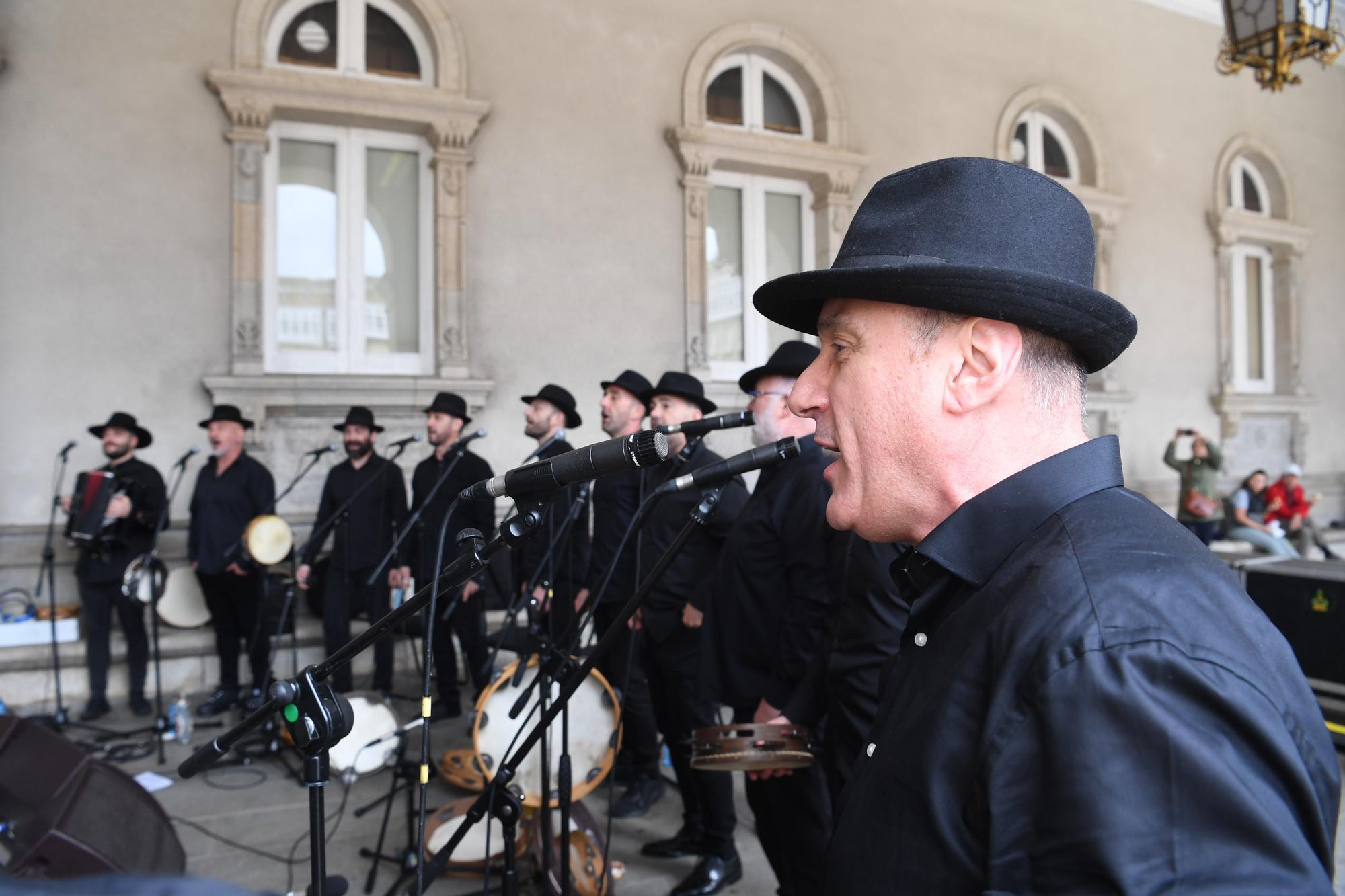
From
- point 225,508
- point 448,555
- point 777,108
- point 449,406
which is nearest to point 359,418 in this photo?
point 449,406

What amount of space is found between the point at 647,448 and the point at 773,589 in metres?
1.76

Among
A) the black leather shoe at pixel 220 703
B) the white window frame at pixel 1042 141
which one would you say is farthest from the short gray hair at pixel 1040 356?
the white window frame at pixel 1042 141

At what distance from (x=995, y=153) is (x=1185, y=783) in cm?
1009

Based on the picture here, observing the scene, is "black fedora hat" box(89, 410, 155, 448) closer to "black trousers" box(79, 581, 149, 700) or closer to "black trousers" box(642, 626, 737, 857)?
"black trousers" box(79, 581, 149, 700)

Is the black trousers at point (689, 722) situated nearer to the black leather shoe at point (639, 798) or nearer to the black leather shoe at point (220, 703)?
the black leather shoe at point (639, 798)

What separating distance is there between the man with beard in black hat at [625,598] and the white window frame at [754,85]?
14.7ft

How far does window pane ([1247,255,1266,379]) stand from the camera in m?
12.3

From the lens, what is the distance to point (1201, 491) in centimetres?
955

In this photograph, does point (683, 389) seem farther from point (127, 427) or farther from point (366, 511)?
point (127, 427)

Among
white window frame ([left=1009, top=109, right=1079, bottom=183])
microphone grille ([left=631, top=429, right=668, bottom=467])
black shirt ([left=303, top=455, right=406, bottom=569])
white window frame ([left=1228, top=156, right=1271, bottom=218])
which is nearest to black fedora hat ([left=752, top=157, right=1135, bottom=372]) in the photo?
microphone grille ([left=631, top=429, right=668, bottom=467])

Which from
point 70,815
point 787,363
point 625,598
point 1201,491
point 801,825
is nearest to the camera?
point 70,815

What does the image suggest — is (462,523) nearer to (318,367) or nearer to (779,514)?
(318,367)

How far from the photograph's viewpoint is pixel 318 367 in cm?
719

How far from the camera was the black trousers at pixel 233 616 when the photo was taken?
588cm
